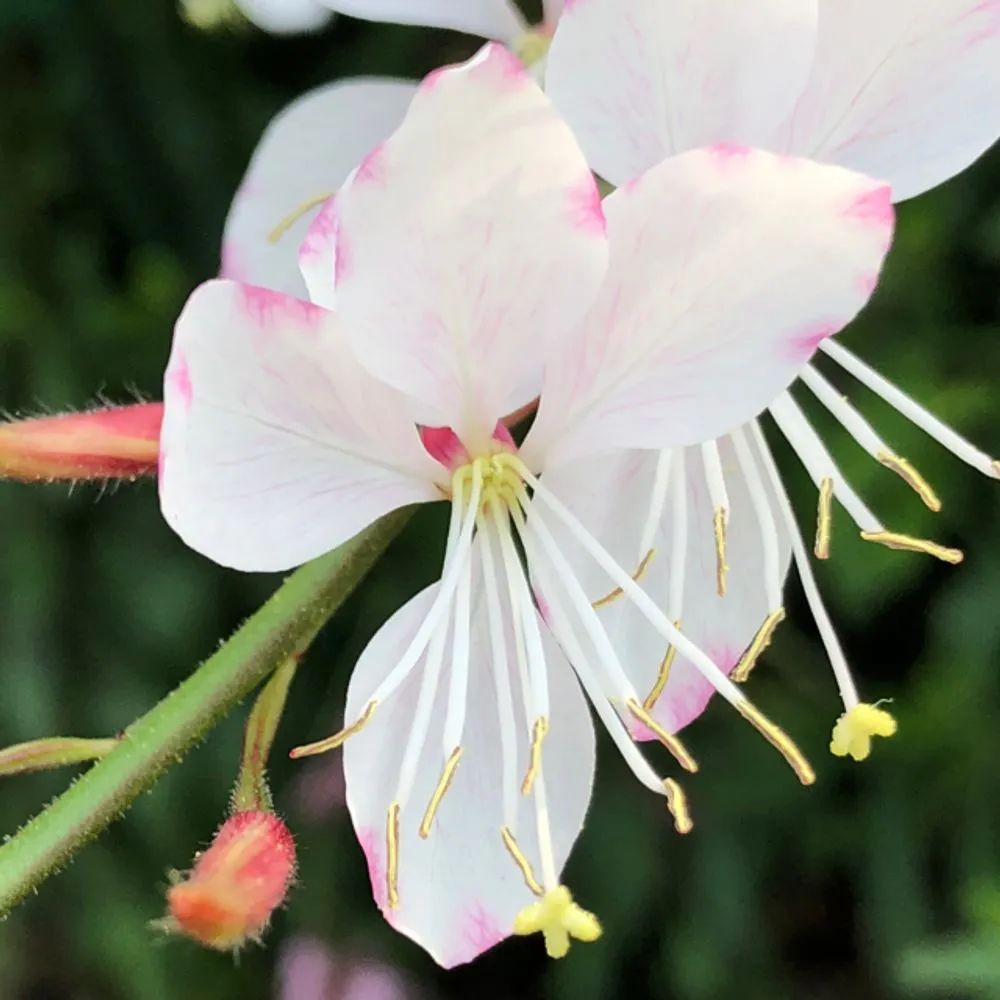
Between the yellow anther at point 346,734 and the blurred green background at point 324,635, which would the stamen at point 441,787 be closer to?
the yellow anther at point 346,734

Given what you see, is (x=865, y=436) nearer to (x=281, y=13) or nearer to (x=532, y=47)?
(x=532, y=47)

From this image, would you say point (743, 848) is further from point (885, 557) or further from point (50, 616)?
point (50, 616)

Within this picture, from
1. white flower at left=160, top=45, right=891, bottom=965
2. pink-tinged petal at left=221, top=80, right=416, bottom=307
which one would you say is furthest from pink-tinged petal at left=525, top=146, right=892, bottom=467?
pink-tinged petal at left=221, top=80, right=416, bottom=307

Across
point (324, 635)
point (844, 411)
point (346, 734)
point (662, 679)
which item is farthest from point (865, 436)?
point (324, 635)

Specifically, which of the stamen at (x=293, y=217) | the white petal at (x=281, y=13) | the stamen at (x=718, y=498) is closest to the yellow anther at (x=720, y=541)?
the stamen at (x=718, y=498)

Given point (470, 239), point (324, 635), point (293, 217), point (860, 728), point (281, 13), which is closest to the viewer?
point (470, 239)

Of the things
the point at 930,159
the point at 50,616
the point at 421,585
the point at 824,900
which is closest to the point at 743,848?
the point at 824,900

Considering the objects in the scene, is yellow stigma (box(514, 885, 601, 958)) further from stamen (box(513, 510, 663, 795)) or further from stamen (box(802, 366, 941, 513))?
stamen (box(802, 366, 941, 513))
